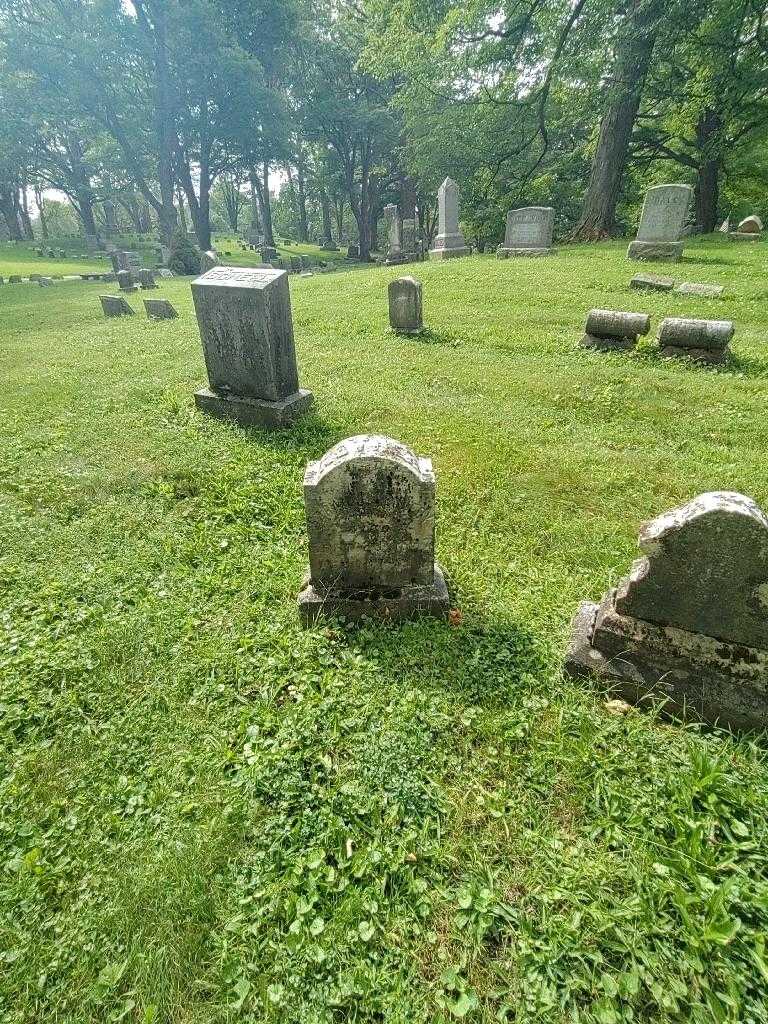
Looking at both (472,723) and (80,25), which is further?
(80,25)

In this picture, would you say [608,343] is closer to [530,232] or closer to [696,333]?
[696,333]

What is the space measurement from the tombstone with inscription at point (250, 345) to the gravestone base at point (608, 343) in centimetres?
475

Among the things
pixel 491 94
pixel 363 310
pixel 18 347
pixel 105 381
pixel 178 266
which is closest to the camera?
pixel 105 381

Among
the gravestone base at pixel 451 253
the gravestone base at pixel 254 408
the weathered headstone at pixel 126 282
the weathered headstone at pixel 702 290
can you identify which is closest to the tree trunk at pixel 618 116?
the gravestone base at pixel 451 253

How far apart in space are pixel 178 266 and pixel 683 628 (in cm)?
2793

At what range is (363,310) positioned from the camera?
11297 mm

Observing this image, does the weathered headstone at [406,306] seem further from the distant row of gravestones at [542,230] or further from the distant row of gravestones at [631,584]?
the distant row of gravestones at [542,230]

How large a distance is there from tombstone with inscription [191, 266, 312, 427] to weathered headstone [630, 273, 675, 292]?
8346 mm

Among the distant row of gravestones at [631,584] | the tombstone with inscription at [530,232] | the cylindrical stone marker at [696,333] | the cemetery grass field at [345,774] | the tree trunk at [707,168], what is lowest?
the cemetery grass field at [345,774]

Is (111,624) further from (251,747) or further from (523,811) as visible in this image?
(523,811)

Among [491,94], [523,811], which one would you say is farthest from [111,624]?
[491,94]

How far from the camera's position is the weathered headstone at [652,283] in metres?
10.4

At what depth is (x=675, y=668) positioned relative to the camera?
103 inches

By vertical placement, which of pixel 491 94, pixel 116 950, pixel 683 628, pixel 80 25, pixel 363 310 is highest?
pixel 80 25
